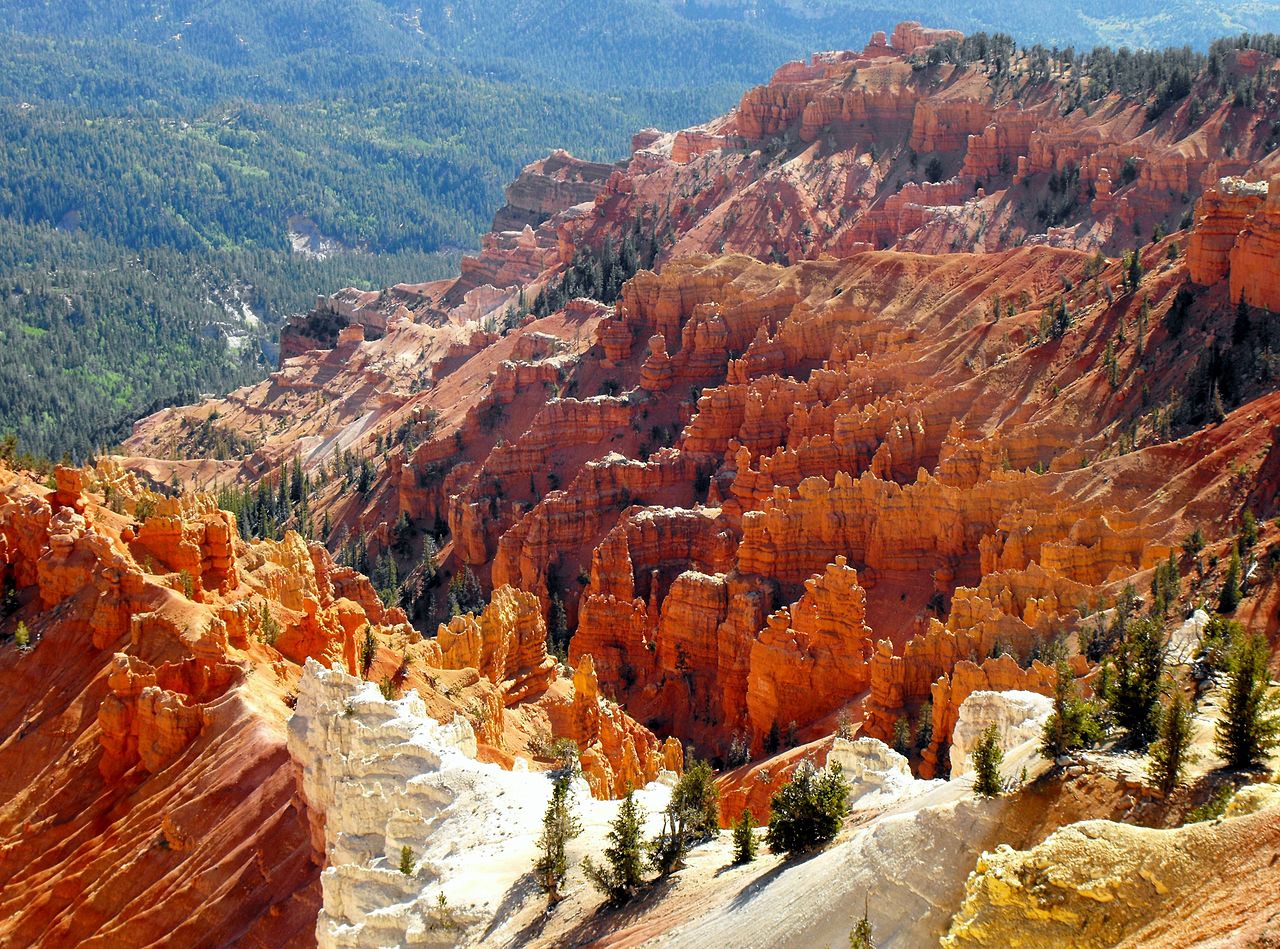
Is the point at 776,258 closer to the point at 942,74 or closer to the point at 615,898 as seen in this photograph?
the point at 942,74

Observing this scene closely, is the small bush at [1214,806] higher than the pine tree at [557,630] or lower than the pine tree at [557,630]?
higher

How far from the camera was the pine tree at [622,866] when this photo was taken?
26.9 metres

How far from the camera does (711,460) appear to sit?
253 feet

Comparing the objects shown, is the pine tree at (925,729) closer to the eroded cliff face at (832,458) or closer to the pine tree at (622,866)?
the eroded cliff face at (832,458)

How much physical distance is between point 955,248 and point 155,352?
378 ft

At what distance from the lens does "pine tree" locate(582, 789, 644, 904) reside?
26.9 metres

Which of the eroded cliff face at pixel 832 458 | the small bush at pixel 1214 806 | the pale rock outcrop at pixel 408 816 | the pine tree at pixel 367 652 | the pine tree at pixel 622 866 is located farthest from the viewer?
the eroded cliff face at pixel 832 458

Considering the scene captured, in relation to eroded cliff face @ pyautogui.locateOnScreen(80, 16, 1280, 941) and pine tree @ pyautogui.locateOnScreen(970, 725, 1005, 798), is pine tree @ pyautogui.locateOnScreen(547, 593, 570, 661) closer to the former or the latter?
eroded cliff face @ pyautogui.locateOnScreen(80, 16, 1280, 941)

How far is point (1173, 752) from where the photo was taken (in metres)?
20.8

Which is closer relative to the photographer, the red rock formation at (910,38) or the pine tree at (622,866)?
the pine tree at (622,866)

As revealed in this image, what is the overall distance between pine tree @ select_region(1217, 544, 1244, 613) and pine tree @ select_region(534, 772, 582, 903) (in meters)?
16.6

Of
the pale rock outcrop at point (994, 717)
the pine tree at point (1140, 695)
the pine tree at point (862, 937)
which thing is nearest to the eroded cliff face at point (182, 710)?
the pale rock outcrop at point (994, 717)

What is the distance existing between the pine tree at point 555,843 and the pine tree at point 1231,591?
16641 mm

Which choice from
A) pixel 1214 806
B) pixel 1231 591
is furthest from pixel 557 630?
pixel 1214 806
